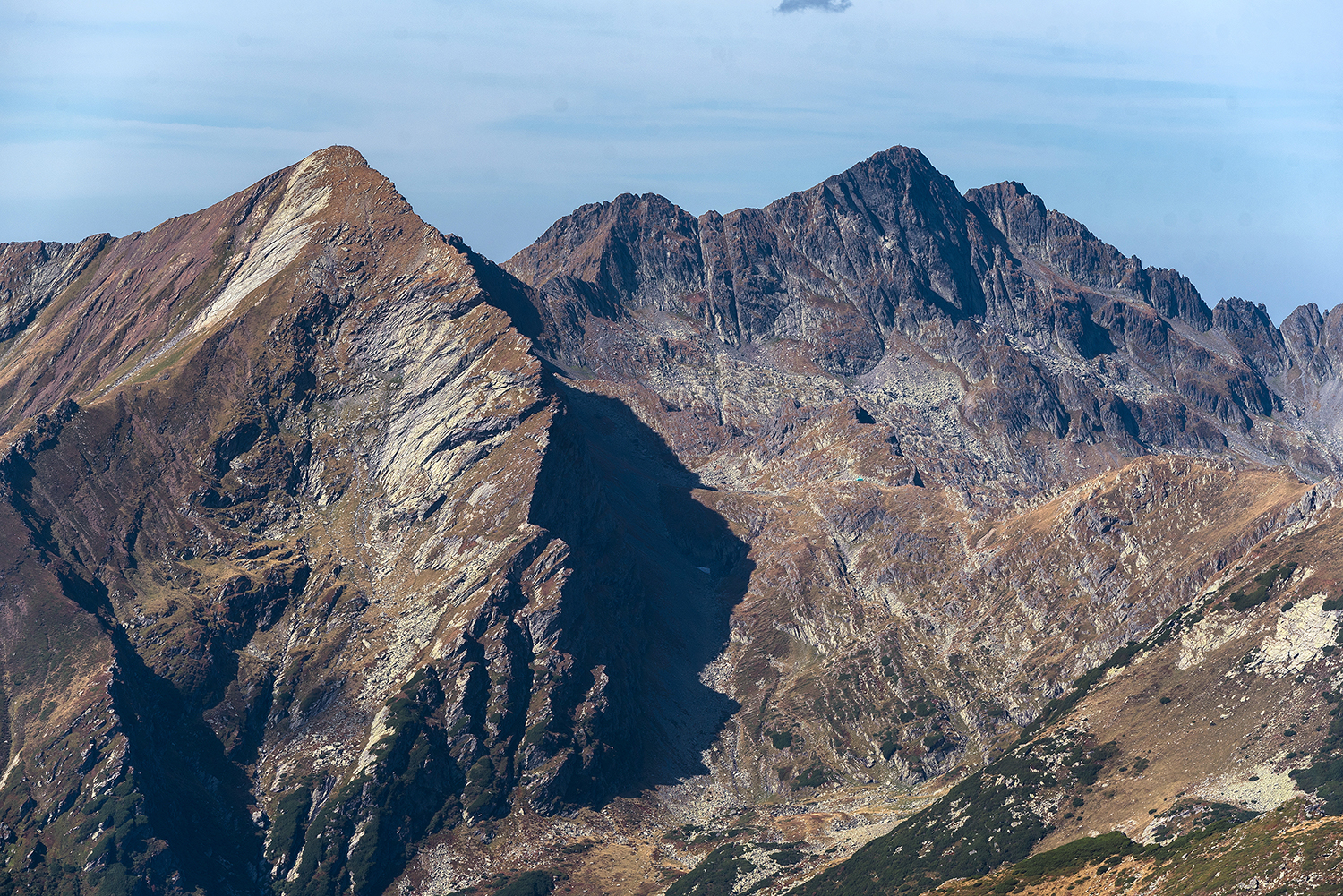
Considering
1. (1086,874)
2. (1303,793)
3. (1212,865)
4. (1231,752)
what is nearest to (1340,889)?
(1212,865)

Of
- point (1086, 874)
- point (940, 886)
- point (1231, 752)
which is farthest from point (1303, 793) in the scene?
point (940, 886)

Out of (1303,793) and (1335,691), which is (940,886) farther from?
(1335,691)

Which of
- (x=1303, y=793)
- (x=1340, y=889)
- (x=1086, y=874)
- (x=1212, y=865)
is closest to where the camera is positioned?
(x=1340, y=889)

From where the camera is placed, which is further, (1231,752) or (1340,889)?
(1231,752)

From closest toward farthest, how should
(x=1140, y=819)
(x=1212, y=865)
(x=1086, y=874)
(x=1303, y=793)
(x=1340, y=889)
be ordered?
(x=1340, y=889) < (x=1212, y=865) < (x=1086, y=874) < (x=1303, y=793) < (x=1140, y=819)

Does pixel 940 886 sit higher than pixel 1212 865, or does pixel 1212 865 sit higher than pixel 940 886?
pixel 1212 865

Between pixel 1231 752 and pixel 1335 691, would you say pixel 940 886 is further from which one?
pixel 1335 691

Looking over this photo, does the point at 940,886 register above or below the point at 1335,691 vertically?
below

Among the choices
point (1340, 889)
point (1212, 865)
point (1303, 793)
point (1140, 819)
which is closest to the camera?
point (1340, 889)

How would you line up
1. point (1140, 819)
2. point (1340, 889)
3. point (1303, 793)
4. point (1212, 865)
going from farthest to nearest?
point (1140, 819) → point (1303, 793) → point (1212, 865) → point (1340, 889)
